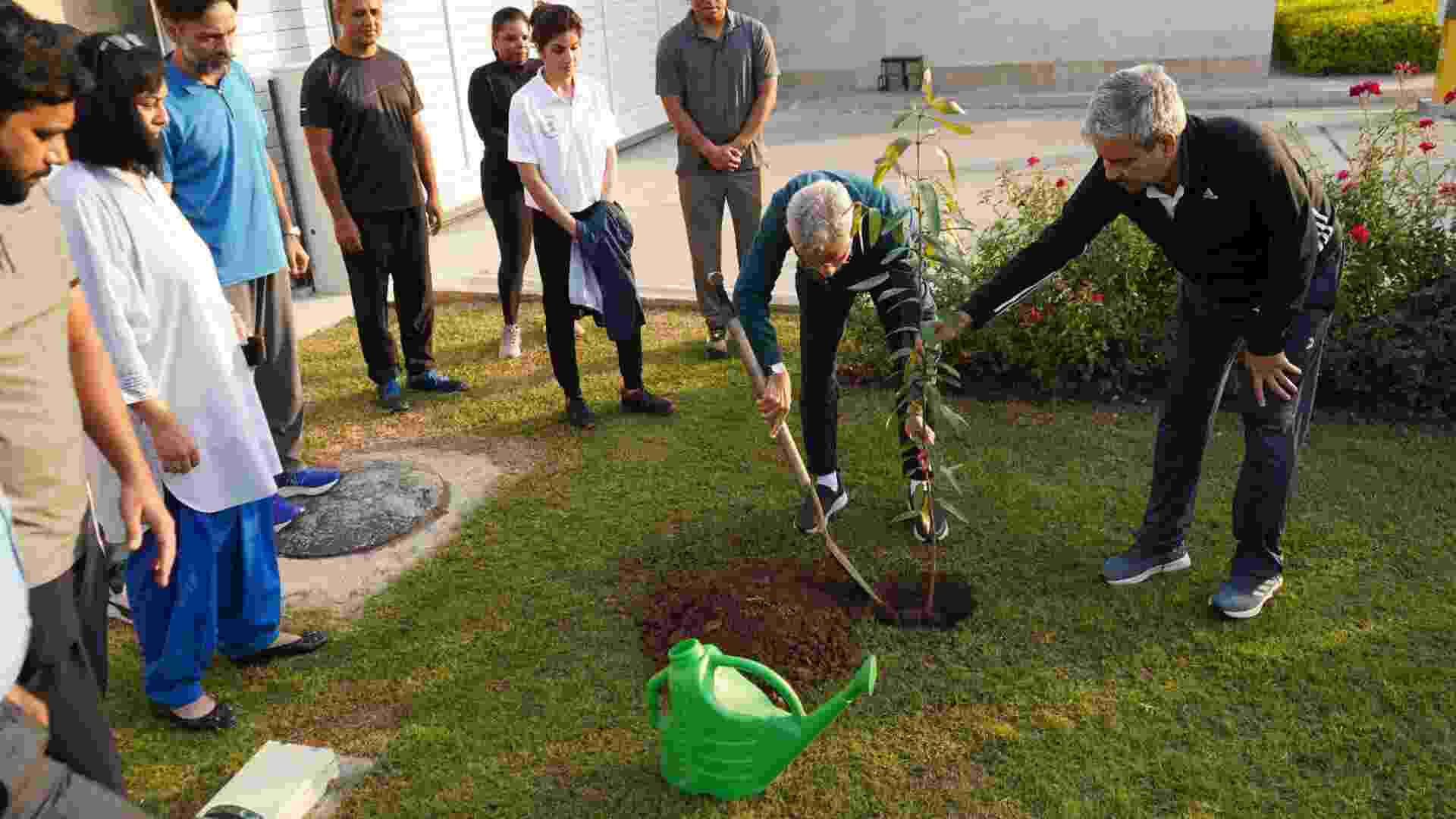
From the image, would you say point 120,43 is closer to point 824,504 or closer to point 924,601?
point 824,504

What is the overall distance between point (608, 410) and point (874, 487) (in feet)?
5.23

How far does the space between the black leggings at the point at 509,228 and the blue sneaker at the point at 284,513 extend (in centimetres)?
203

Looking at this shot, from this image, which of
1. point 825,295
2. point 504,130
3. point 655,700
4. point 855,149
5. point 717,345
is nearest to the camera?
point 655,700

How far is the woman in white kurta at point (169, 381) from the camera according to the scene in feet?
9.44

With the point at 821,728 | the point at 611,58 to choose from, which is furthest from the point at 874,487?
the point at 611,58

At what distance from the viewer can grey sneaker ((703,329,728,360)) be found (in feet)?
20.4

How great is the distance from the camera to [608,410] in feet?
18.4

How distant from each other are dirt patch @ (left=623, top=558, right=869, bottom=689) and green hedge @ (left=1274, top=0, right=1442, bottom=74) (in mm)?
14929

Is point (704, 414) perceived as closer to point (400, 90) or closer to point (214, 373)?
point (400, 90)

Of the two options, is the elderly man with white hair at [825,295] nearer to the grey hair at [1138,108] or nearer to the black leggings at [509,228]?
the grey hair at [1138,108]

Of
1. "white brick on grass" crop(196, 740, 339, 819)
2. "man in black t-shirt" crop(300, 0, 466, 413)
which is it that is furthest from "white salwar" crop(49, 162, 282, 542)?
"man in black t-shirt" crop(300, 0, 466, 413)

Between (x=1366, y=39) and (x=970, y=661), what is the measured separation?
1562 cm

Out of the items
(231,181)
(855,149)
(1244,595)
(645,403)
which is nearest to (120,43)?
(231,181)

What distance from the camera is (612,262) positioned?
5.09 meters
